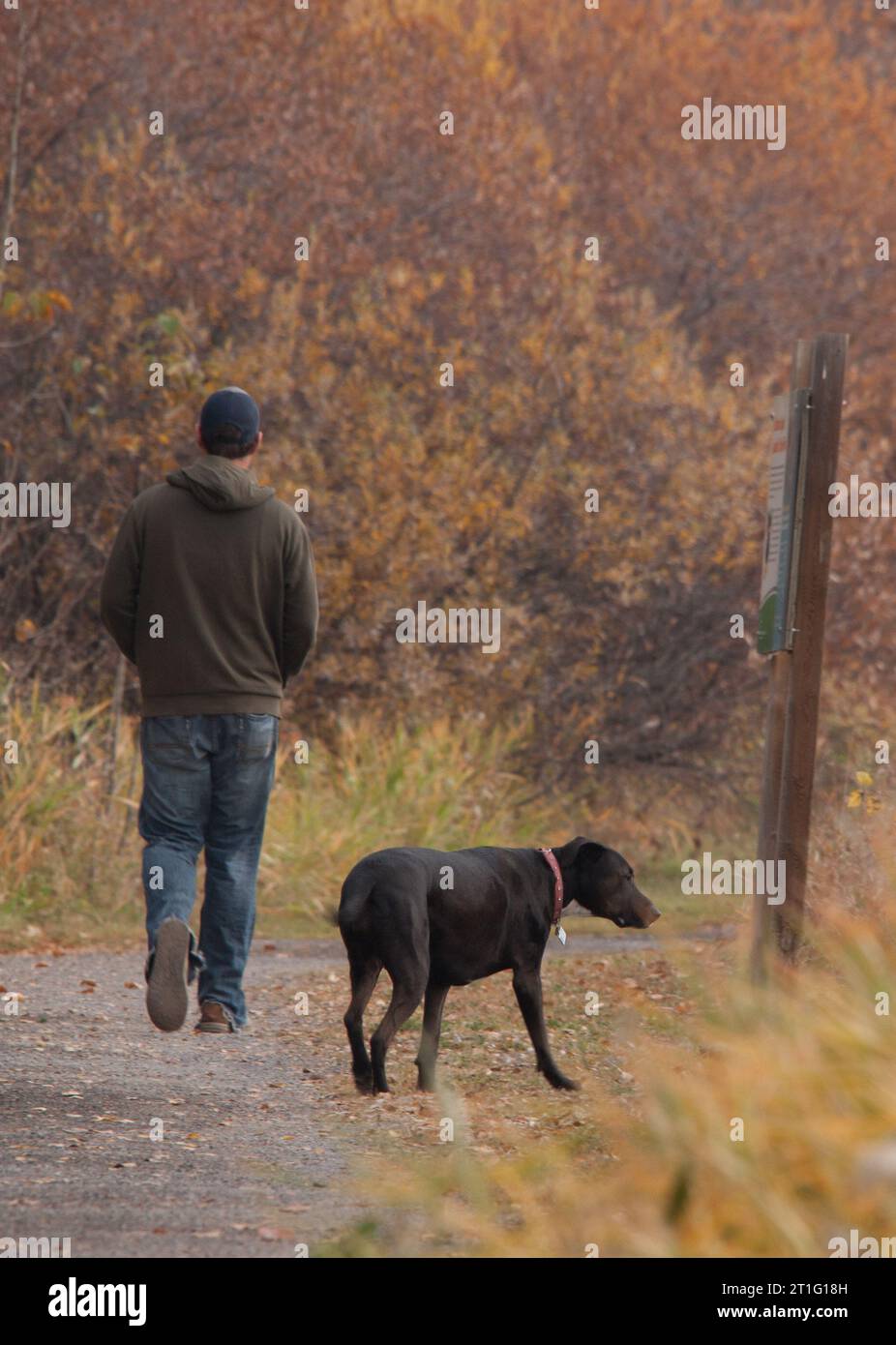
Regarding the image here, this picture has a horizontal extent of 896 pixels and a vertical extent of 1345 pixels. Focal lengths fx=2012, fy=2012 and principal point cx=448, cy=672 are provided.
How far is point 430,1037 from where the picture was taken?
22.1 ft

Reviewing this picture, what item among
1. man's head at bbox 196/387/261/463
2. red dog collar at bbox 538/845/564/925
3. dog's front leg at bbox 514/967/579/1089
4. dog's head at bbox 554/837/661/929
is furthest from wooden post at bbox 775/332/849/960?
man's head at bbox 196/387/261/463

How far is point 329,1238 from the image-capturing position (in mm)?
4527

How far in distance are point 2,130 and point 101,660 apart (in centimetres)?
412

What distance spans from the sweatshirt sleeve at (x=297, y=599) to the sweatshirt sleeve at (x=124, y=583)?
0.54 metres

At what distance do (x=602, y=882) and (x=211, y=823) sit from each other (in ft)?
4.70

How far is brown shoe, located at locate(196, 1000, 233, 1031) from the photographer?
728cm

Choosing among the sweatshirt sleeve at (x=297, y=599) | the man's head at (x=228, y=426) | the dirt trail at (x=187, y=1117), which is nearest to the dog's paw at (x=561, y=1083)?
the dirt trail at (x=187, y=1117)

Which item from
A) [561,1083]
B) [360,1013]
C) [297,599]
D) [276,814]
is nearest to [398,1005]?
[360,1013]

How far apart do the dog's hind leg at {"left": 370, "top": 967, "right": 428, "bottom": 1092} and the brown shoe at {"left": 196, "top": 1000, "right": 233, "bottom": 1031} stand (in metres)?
0.96

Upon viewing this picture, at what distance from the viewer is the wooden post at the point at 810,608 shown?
6961 millimetres

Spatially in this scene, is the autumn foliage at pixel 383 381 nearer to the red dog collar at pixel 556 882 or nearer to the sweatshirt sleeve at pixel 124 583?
the sweatshirt sleeve at pixel 124 583

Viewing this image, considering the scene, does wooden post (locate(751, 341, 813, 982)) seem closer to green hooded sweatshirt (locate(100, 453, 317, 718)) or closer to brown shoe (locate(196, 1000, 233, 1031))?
green hooded sweatshirt (locate(100, 453, 317, 718))
